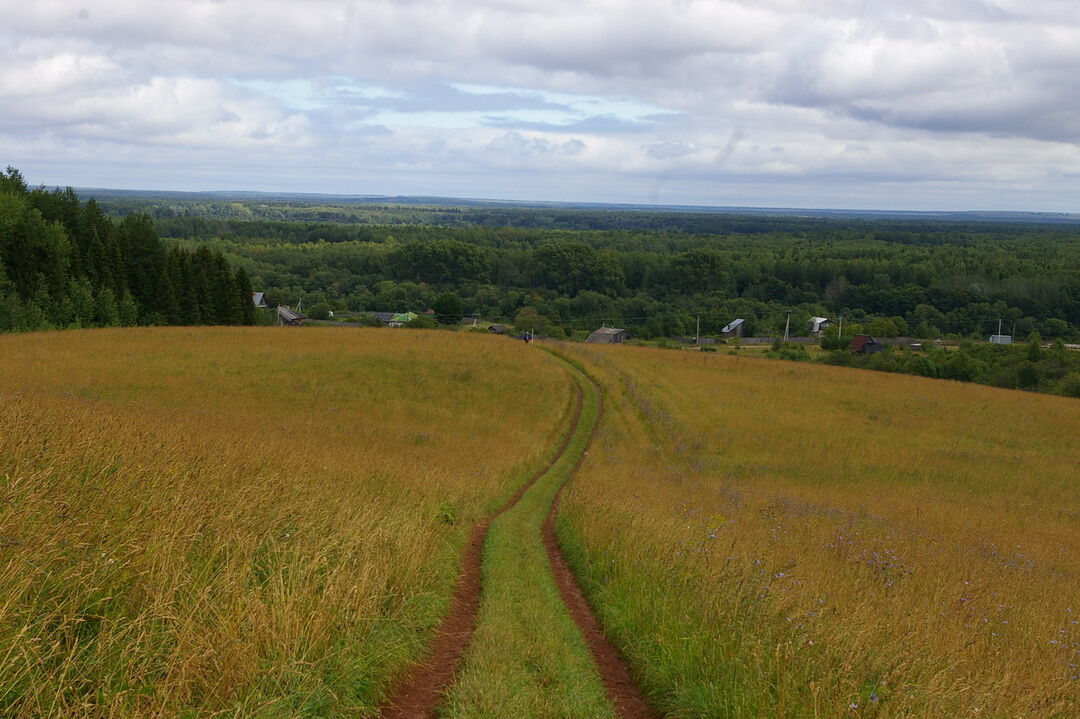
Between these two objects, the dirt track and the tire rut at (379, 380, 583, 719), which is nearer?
the tire rut at (379, 380, 583, 719)

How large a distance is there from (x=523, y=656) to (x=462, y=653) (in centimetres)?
55

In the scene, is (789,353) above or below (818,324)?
above

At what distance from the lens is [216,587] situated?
6.20 metres

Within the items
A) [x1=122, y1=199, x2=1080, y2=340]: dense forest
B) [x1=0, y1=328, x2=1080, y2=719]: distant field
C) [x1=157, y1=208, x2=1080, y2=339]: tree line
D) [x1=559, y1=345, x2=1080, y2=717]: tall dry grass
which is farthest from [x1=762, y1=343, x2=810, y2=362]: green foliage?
[x1=0, y1=328, x2=1080, y2=719]: distant field

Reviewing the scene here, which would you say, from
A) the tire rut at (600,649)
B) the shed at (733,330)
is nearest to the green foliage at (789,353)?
the shed at (733,330)

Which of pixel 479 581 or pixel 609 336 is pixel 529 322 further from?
pixel 479 581

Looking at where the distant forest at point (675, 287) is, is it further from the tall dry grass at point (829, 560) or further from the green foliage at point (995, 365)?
the tall dry grass at point (829, 560)

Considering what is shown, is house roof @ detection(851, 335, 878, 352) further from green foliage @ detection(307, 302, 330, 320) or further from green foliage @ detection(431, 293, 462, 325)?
green foliage @ detection(307, 302, 330, 320)

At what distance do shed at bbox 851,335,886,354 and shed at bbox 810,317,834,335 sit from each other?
69.7 feet

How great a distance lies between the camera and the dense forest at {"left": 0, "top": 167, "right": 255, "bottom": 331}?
50.3 meters

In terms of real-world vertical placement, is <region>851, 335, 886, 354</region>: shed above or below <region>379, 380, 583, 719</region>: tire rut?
below

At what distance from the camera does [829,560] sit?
39.6ft

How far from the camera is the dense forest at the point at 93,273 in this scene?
1980 inches

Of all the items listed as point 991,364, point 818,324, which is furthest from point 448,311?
point 991,364
